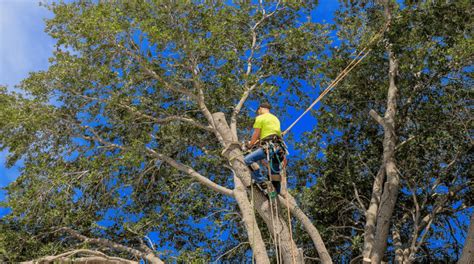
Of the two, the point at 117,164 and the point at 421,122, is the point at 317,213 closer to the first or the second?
the point at 421,122

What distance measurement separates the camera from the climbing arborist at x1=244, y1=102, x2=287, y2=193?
7.47 meters

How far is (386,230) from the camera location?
31.8 feet

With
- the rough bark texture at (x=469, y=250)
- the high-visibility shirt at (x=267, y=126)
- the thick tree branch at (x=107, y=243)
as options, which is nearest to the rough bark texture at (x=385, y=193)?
the rough bark texture at (x=469, y=250)

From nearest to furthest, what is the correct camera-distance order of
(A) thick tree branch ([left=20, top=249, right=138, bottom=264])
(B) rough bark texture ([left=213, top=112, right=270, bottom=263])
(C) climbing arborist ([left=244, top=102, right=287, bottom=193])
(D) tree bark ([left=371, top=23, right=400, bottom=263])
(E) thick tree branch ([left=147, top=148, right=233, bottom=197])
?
(C) climbing arborist ([left=244, top=102, right=287, bottom=193])
(B) rough bark texture ([left=213, top=112, right=270, bottom=263])
(D) tree bark ([left=371, top=23, right=400, bottom=263])
(E) thick tree branch ([left=147, top=148, right=233, bottom=197])
(A) thick tree branch ([left=20, top=249, right=138, bottom=264])

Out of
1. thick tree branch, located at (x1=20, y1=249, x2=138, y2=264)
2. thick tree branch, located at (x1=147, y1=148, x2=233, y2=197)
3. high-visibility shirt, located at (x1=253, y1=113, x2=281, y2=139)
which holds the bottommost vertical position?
thick tree branch, located at (x1=20, y1=249, x2=138, y2=264)

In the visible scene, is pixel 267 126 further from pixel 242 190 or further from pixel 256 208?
pixel 242 190

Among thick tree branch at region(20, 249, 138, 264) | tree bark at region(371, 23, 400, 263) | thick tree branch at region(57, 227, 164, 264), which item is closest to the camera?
tree bark at region(371, 23, 400, 263)

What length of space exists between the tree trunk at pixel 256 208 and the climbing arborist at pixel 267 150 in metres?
0.22

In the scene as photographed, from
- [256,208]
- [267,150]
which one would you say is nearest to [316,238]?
[256,208]

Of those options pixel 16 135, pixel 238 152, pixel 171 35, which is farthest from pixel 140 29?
pixel 238 152

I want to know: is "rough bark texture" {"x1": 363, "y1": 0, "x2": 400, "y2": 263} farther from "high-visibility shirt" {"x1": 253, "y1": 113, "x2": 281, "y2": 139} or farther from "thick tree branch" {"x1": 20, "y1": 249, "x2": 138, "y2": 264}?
"thick tree branch" {"x1": 20, "y1": 249, "x2": 138, "y2": 264}

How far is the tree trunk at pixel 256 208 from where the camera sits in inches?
296

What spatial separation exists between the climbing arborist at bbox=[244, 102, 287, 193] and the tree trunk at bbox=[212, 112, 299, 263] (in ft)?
0.74

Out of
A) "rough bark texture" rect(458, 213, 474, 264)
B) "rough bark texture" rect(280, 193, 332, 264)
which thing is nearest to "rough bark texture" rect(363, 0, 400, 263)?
"rough bark texture" rect(280, 193, 332, 264)
